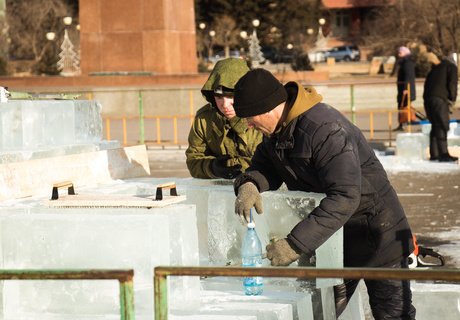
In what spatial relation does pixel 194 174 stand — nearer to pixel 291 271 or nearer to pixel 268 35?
pixel 291 271

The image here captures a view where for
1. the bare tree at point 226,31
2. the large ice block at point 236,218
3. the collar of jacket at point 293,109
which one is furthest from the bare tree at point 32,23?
the collar of jacket at point 293,109

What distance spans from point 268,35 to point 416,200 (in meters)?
56.9

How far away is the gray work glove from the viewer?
6.45 m

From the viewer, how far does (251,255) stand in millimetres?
6746

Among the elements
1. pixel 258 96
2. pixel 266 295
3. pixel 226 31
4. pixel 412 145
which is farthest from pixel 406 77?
pixel 226 31

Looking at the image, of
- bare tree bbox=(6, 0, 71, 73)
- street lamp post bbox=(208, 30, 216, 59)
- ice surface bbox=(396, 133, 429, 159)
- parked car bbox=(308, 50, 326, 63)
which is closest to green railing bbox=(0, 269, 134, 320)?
ice surface bbox=(396, 133, 429, 159)

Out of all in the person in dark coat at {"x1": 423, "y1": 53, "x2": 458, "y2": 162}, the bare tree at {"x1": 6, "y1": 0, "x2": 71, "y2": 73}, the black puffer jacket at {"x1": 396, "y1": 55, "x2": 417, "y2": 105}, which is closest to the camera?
the person in dark coat at {"x1": 423, "y1": 53, "x2": 458, "y2": 162}

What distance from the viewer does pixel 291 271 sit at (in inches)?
184

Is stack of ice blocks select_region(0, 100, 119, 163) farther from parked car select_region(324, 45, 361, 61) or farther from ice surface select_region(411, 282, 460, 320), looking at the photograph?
parked car select_region(324, 45, 361, 61)

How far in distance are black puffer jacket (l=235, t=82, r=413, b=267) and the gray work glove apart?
0.07 meters

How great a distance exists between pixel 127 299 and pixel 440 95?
14.9 metres

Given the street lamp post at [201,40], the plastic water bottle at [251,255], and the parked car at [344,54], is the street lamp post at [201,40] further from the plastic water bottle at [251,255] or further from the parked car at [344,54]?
the plastic water bottle at [251,255]

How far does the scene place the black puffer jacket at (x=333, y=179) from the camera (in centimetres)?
587

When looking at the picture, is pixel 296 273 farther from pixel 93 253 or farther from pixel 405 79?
pixel 405 79
